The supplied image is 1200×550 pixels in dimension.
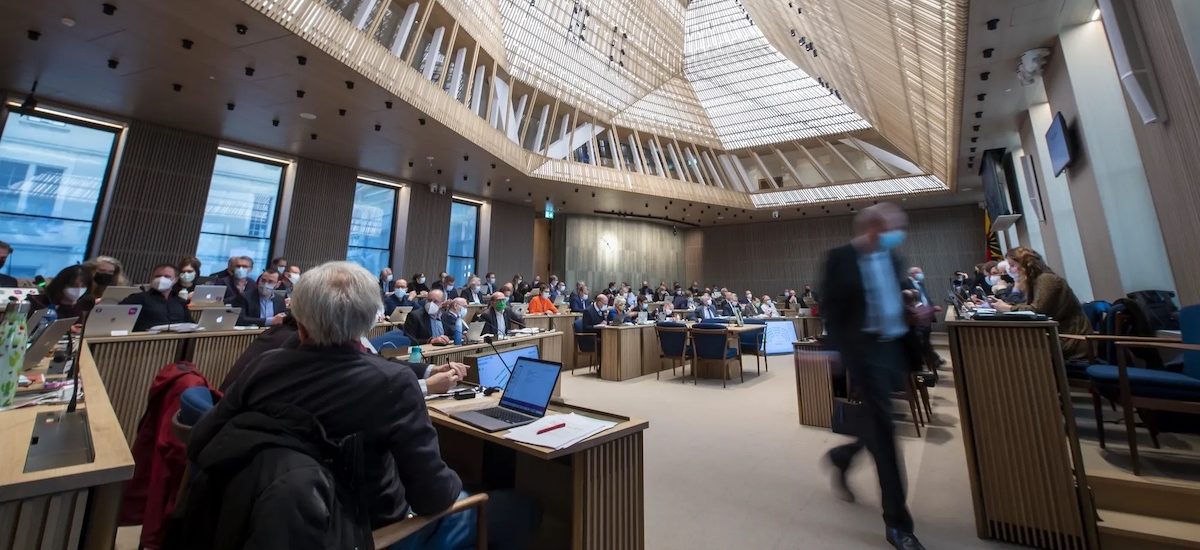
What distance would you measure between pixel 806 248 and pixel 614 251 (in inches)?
305

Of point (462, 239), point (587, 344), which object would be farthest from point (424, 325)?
point (462, 239)

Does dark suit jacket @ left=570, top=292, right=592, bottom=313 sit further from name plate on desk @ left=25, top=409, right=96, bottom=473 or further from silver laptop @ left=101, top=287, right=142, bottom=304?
name plate on desk @ left=25, top=409, right=96, bottom=473

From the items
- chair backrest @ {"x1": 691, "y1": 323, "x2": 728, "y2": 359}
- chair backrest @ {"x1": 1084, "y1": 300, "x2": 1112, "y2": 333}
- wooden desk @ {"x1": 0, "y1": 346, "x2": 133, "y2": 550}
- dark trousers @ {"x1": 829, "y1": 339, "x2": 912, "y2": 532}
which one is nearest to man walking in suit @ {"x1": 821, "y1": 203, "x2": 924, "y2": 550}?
dark trousers @ {"x1": 829, "y1": 339, "x2": 912, "y2": 532}

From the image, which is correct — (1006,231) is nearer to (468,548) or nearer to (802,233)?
(802,233)

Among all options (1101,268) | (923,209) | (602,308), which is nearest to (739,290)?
(923,209)

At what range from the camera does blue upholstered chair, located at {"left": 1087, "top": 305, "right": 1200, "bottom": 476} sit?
223 cm

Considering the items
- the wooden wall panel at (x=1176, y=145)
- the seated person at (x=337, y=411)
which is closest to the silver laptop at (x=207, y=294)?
the seated person at (x=337, y=411)

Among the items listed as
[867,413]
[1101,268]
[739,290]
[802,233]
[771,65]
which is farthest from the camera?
[739,290]

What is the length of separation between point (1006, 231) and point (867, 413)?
38.1 feet

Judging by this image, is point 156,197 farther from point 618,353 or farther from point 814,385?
point 814,385

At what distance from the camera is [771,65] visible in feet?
41.3

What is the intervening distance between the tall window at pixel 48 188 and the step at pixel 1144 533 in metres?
12.2

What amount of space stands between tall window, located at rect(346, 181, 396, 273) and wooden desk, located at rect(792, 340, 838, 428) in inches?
393

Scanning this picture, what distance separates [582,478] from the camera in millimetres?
1595
